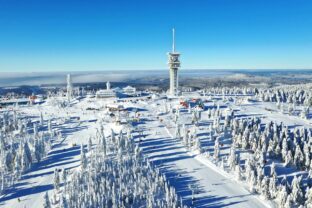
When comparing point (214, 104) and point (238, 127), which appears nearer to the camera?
point (238, 127)

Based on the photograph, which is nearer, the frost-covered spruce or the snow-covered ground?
the frost-covered spruce

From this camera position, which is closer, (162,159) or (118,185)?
(118,185)

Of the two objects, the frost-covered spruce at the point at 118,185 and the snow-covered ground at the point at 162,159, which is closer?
the frost-covered spruce at the point at 118,185

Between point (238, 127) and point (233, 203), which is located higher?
point (238, 127)

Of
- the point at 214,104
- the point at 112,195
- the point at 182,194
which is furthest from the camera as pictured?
the point at 214,104

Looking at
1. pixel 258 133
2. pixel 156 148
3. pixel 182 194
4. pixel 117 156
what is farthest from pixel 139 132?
pixel 182 194

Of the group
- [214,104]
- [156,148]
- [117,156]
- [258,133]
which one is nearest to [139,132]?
[156,148]

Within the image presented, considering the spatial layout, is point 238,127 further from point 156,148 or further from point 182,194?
point 182,194

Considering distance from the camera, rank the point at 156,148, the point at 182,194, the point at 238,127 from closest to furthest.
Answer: the point at 182,194 → the point at 156,148 → the point at 238,127

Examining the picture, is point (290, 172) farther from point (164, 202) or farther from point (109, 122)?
point (109, 122)
